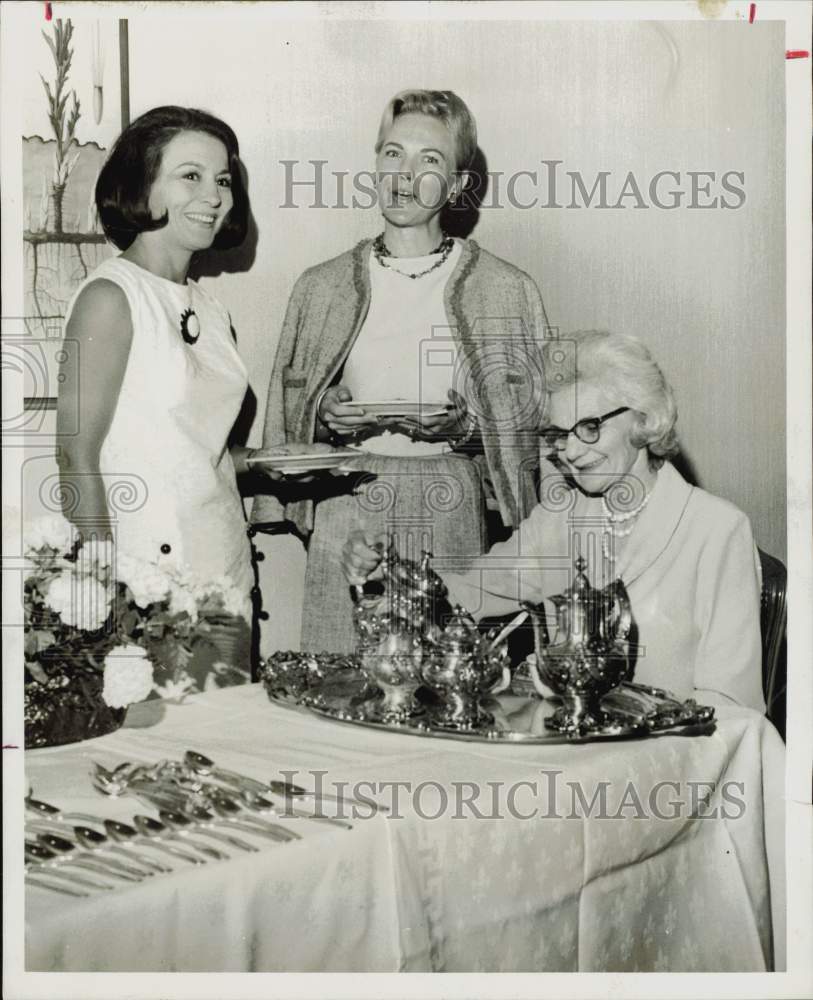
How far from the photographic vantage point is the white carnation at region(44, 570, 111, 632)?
2.28 meters

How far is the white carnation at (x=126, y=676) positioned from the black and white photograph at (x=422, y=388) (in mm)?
13

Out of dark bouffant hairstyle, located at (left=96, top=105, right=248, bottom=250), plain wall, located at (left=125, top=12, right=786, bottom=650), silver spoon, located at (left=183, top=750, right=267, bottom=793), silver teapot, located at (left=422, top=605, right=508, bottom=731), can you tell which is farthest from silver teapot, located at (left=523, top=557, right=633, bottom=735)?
dark bouffant hairstyle, located at (left=96, top=105, right=248, bottom=250)

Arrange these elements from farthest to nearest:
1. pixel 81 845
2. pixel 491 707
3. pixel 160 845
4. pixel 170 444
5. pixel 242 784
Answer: pixel 170 444 → pixel 491 707 → pixel 242 784 → pixel 81 845 → pixel 160 845

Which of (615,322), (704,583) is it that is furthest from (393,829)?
(615,322)

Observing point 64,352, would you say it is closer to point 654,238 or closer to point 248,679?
point 248,679

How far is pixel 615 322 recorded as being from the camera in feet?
7.79

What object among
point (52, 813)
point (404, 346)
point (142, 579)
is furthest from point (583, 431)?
point (52, 813)

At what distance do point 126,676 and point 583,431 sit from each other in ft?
3.35

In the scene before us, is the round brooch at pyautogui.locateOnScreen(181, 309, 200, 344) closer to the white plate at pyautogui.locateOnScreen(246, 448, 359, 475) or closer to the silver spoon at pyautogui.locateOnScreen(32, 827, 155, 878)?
the white plate at pyautogui.locateOnScreen(246, 448, 359, 475)

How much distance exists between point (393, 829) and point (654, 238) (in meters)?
1.29

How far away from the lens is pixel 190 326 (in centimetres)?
237

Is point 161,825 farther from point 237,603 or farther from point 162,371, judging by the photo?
point 162,371

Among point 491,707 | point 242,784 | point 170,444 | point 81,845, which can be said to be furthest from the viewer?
point 170,444

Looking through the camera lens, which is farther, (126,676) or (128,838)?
(126,676)
